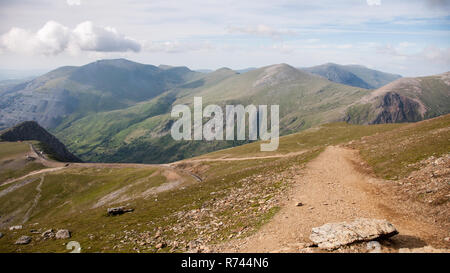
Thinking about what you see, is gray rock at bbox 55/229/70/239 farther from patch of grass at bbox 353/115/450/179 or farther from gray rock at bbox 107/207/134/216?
patch of grass at bbox 353/115/450/179

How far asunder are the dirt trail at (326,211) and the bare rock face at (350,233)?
1734 millimetres

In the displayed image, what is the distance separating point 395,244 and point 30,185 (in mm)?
132106

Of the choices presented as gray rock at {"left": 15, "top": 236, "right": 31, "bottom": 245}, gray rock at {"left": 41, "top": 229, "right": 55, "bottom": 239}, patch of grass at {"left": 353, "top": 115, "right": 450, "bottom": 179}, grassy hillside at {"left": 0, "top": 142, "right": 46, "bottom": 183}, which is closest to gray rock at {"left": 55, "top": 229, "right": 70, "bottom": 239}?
gray rock at {"left": 41, "top": 229, "right": 55, "bottom": 239}

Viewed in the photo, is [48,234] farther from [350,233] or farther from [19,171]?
[19,171]

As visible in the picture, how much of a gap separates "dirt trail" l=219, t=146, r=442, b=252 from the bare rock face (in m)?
1.73

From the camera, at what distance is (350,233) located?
20.5 m

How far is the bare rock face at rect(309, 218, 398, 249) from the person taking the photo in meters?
20.0

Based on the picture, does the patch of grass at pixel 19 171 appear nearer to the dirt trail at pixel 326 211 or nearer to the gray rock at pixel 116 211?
the gray rock at pixel 116 211

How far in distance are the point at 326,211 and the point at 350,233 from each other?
8.24m

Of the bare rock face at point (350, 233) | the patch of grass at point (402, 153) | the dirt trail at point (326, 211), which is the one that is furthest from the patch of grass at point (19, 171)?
the bare rock face at point (350, 233)

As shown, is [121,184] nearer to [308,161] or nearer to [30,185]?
[30,185]

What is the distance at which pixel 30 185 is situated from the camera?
10944 centimetres
